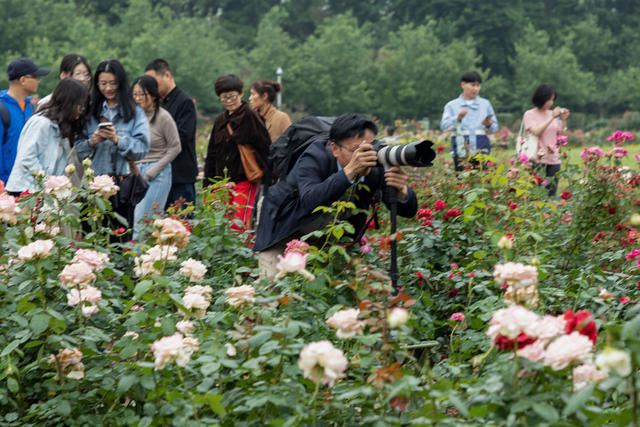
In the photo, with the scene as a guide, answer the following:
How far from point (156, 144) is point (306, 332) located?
11.4 feet

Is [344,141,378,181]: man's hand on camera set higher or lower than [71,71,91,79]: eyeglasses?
lower

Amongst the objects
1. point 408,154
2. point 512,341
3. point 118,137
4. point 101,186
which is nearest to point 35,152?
point 118,137

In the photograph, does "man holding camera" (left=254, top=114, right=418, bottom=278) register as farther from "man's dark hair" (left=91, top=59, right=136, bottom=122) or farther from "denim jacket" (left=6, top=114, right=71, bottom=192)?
"man's dark hair" (left=91, top=59, right=136, bottom=122)

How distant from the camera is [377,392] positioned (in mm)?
1915

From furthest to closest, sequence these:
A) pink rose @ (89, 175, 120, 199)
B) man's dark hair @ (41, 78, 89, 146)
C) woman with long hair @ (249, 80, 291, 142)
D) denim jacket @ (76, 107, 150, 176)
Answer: woman with long hair @ (249, 80, 291, 142) → denim jacket @ (76, 107, 150, 176) → man's dark hair @ (41, 78, 89, 146) → pink rose @ (89, 175, 120, 199)

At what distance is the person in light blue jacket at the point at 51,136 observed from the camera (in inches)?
Result: 169

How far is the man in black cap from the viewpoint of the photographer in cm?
483

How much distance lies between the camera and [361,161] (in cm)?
316

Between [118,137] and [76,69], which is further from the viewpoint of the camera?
[76,69]

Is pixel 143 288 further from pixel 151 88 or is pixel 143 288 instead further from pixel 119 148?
pixel 151 88

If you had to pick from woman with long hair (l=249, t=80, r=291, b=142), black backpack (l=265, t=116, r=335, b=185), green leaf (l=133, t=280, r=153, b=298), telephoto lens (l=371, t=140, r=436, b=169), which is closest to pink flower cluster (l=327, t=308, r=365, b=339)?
green leaf (l=133, t=280, r=153, b=298)

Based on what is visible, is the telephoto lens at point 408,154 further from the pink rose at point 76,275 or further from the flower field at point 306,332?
the pink rose at point 76,275

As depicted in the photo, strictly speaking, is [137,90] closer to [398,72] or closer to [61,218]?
[61,218]

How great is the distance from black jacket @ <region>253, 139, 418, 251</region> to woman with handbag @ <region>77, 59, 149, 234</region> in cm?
139
